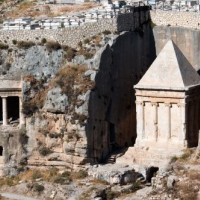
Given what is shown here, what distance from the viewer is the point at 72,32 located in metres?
68.6

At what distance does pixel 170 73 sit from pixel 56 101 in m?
6.22

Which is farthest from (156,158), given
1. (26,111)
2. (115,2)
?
(115,2)

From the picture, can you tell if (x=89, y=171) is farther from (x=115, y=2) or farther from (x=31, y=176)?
(x=115, y=2)

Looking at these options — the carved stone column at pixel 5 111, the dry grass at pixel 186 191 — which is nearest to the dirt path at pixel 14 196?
the carved stone column at pixel 5 111

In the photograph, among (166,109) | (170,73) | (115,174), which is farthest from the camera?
(166,109)

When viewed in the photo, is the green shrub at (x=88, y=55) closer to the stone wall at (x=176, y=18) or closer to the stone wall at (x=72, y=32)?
the stone wall at (x=72, y=32)

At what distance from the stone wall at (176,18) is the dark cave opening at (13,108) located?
396 inches

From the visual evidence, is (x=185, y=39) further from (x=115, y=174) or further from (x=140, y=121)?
(x=115, y=174)

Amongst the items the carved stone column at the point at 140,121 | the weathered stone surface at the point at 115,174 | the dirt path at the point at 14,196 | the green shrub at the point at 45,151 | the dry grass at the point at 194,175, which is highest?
the carved stone column at the point at 140,121

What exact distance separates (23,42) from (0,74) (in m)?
2.24

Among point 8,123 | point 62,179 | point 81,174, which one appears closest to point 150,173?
point 81,174

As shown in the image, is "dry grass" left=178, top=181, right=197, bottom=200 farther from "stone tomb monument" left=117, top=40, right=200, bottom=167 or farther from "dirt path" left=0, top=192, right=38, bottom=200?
"dirt path" left=0, top=192, right=38, bottom=200

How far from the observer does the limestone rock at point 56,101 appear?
216 feet

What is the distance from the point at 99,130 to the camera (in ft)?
219
